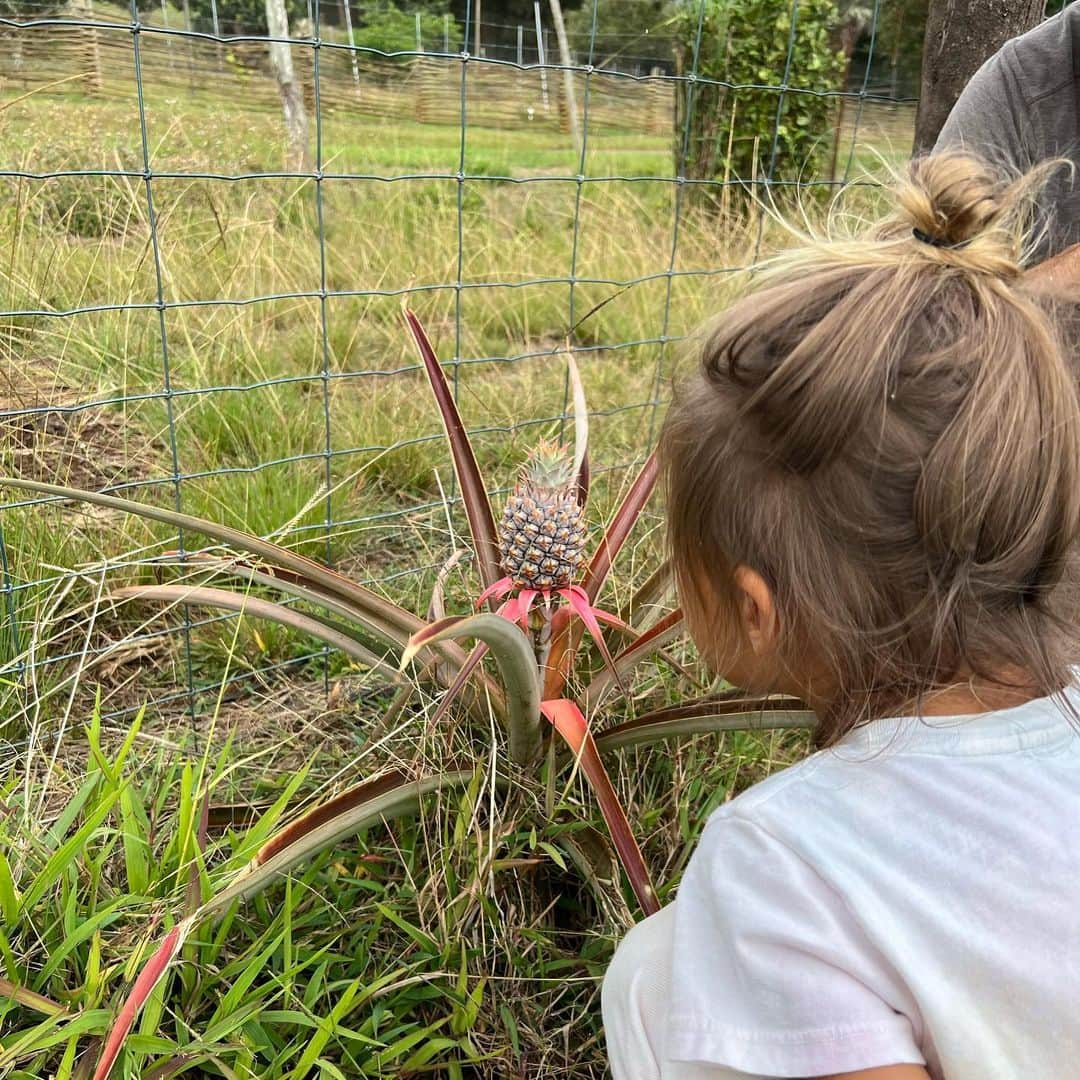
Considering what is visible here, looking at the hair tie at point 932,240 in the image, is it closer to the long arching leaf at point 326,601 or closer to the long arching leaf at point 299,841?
the long arching leaf at point 326,601

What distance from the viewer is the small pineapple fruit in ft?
4.27

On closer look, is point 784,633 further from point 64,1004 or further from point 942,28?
point 942,28

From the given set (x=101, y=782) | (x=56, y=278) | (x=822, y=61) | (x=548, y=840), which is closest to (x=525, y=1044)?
(x=548, y=840)

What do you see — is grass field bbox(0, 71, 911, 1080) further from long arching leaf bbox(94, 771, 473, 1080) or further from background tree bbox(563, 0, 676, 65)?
background tree bbox(563, 0, 676, 65)

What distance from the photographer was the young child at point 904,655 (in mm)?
804

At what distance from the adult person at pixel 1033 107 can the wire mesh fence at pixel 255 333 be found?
1.41 feet

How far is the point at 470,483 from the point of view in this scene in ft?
5.05

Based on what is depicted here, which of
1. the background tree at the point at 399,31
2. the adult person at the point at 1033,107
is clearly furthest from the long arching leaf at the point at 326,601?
the background tree at the point at 399,31

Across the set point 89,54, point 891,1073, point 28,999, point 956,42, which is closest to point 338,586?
point 28,999

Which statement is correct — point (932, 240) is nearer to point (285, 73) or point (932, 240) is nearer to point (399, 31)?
point (285, 73)

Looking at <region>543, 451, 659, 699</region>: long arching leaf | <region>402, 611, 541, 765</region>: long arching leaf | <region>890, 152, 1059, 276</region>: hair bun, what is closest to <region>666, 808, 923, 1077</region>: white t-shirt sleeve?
<region>402, 611, 541, 765</region>: long arching leaf

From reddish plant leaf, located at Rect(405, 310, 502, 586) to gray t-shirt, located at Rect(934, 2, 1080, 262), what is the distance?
42.7 inches

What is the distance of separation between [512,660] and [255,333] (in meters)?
1.99

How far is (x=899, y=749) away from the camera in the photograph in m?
0.88
